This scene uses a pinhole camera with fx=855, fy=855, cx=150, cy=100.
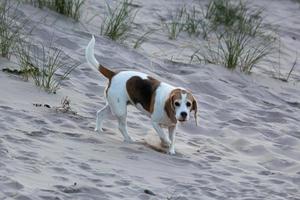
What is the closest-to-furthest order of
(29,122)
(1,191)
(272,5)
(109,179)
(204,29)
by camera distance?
(1,191) → (109,179) → (29,122) → (204,29) → (272,5)

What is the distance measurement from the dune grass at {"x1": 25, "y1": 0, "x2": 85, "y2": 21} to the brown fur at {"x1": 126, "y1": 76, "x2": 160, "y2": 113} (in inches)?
120

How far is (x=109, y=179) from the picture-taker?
575cm

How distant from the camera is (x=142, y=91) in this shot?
6.88m

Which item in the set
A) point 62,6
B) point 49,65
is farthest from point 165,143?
point 62,6

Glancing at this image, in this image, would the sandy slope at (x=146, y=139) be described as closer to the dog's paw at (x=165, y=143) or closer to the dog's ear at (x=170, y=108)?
the dog's paw at (x=165, y=143)

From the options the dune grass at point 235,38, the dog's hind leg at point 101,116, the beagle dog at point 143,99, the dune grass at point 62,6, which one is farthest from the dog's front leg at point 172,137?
the dune grass at point 62,6

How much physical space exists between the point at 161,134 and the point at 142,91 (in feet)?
1.24

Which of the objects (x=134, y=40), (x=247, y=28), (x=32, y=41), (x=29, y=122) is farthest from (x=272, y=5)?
(x=29, y=122)

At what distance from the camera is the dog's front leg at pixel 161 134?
6.86m

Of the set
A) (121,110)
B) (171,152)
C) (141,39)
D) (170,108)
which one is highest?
(141,39)

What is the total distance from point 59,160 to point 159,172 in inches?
30.6

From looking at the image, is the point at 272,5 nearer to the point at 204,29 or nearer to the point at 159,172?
the point at 204,29

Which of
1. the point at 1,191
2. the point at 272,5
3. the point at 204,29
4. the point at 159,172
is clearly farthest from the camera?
the point at 272,5

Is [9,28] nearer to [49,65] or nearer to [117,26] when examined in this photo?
[49,65]
